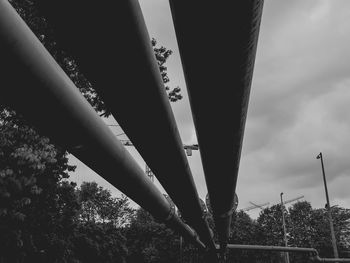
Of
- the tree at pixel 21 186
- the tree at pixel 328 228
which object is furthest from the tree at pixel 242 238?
the tree at pixel 21 186

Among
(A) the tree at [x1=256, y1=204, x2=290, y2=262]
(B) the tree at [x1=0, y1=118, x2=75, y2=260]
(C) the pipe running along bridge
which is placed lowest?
(C) the pipe running along bridge

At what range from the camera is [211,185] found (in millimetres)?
2355

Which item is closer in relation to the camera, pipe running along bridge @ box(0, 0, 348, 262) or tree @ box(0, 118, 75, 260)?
pipe running along bridge @ box(0, 0, 348, 262)

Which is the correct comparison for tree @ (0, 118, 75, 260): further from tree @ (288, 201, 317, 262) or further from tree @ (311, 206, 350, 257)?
tree @ (288, 201, 317, 262)

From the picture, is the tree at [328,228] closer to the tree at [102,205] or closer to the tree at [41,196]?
the tree at [102,205]

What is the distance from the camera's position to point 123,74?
1020 mm

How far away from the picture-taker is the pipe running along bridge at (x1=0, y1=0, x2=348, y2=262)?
829 mm

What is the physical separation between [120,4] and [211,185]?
1.75m

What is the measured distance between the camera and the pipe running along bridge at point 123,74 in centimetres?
83

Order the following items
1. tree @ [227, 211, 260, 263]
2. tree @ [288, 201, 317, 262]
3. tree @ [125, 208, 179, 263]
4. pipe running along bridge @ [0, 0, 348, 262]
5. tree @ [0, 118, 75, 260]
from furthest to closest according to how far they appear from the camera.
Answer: tree @ [288, 201, 317, 262]
tree @ [227, 211, 260, 263]
tree @ [125, 208, 179, 263]
tree @ [0, 118, 75, 260]
pipe running along bridge @ [0, 0, 348, 262]

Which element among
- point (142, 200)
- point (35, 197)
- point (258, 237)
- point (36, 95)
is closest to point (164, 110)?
point (36, 95)

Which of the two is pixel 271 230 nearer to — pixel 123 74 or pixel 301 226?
pixel 301 226

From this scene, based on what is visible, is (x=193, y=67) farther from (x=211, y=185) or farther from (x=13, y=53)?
(x=211, y=185)

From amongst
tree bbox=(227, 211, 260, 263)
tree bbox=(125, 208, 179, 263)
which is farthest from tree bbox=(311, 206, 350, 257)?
tree bbox=(125, 208, 179, 263)
